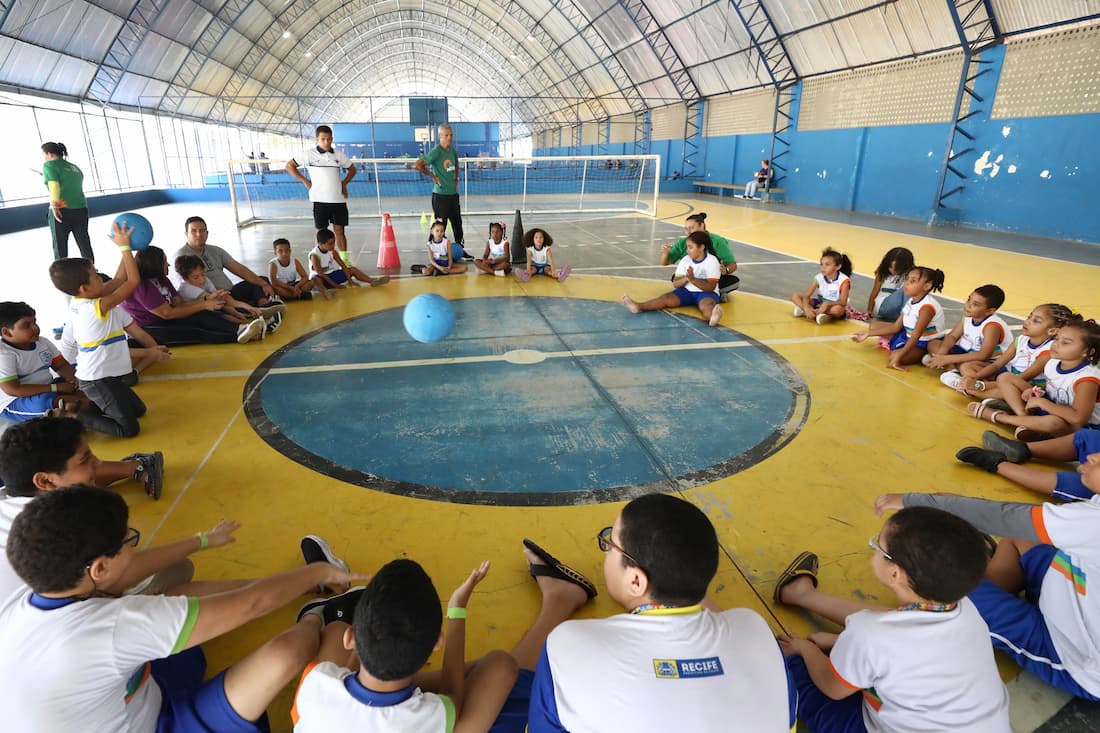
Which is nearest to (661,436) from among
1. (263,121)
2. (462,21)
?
(462,21)

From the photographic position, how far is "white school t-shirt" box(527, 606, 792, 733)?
137 cm

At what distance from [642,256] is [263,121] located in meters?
Result: 44.4

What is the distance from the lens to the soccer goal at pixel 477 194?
15.9 m

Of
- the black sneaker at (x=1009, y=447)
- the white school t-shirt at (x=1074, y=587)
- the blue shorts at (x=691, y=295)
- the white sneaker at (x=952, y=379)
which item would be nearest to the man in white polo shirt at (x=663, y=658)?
the white school t-shirt at (x=1074, y=587)

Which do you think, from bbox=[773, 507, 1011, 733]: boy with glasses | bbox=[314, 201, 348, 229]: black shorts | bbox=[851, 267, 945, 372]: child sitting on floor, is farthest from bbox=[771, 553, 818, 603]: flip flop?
bbox=[314, 201, 348, 229]: black shorts

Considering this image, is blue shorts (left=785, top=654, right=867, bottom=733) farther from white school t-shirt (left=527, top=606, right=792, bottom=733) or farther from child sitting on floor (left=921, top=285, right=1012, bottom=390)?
child sitting on floor (left=921, top=285, right=1012, bottom=390)

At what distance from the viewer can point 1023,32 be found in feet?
43.3

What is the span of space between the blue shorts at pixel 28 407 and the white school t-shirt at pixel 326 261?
4122 millimetres

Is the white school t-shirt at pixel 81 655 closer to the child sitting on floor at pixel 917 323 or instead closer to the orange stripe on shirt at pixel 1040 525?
the orange stripe on shirt at pixel 1040 525

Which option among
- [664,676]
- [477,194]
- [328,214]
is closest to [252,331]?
[328,214]

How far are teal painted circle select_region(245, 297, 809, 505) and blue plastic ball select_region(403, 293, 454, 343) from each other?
0.23 m

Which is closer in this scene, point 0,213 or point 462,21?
point 0,213

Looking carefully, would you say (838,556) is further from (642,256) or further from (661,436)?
(642,256)

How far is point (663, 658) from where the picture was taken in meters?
1.44
